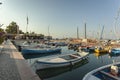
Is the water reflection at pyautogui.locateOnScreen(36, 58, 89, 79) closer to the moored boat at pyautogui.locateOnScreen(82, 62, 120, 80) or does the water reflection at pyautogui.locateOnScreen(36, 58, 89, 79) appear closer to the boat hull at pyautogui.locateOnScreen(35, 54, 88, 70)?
the boat hull at pyautogui.locateOnScreen(35, 54, 88, 70)

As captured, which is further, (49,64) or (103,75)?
(49,64)

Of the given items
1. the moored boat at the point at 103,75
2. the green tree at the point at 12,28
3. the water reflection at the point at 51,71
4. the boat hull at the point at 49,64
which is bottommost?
the water reflection at the point at 51,71

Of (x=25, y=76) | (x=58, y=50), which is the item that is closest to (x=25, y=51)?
(x=58, y=50)

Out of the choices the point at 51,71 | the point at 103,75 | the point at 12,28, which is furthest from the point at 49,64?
the point at 12,28

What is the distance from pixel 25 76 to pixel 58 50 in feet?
103

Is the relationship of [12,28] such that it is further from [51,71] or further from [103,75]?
[103,75]

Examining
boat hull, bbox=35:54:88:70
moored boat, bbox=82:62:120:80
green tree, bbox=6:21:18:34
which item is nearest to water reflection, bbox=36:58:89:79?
boat hull, bbox=35:54:88:70

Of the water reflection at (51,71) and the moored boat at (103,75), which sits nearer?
the moored boat at (103,75)

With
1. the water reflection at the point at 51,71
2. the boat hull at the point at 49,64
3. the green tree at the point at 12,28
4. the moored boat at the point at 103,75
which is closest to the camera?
the moored boat at the point at 103,75

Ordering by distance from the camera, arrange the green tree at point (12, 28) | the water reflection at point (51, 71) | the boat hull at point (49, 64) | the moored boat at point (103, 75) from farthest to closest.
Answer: the green tree at point (12, 28) → the boat hull at point (49, 64) → the water reflection at point (51, 71) → the moored boat at point (103, 75)

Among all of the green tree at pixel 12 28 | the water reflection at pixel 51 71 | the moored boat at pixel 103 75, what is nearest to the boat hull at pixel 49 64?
the water reflection at pixel 51 71

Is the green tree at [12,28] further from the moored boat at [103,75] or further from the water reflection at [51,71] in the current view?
the moored boat at [103,75]

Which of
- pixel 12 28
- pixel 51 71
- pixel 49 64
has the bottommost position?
pixel 51 71

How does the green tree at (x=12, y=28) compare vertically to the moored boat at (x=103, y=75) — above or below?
above
